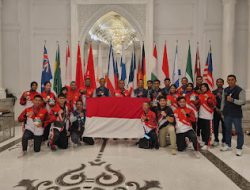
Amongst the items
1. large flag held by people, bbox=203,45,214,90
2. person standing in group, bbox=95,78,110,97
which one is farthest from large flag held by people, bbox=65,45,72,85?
large flag held by people, bbox=203,45,214,90

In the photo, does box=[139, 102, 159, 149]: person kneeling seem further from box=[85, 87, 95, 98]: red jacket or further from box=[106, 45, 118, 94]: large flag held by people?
box=[106, 45, 118, 94]: large flag held by people

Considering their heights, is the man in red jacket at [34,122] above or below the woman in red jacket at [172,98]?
below

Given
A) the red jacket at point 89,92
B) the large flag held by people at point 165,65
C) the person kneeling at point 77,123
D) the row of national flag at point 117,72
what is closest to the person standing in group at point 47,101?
the person kneeling at point 77,123

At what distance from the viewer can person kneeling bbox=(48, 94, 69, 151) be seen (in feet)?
16.2

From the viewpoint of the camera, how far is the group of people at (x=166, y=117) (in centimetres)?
474

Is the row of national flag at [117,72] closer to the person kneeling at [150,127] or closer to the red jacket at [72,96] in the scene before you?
the red jacket at [72,96]

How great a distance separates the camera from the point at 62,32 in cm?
845

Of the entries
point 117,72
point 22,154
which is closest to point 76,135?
point 22,154

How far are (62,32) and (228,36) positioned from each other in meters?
5.29

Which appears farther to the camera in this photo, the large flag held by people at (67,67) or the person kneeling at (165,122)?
the large flag held by people at (67,67)

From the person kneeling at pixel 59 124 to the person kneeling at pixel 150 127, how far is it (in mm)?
1596

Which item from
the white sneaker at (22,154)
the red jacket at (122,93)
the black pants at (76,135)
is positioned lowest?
the white sneaker at (22,154)

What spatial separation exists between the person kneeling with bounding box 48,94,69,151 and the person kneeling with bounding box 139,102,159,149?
1596 millimetres

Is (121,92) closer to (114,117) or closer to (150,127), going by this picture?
(114,117)
